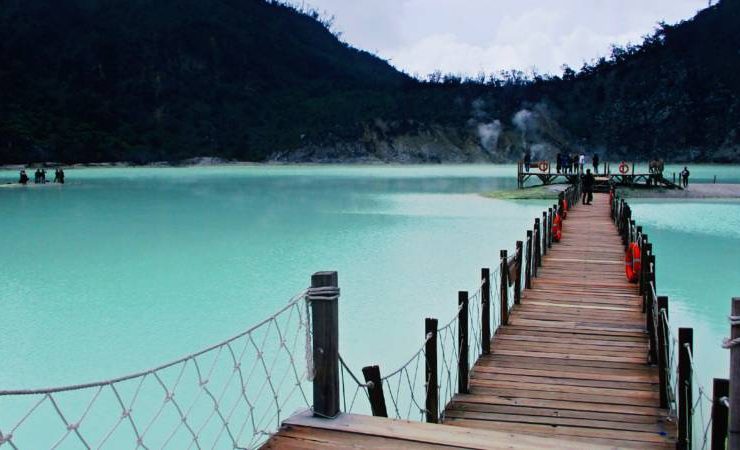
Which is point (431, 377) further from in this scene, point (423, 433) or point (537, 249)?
point (537, 249)

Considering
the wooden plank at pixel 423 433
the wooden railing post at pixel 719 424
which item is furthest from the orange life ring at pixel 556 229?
the wooden plank at pixel 423 433

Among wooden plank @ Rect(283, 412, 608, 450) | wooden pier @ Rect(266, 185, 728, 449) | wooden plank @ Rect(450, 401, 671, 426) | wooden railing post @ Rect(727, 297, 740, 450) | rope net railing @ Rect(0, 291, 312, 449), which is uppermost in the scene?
wooden railing post @ Rect(727, 297, 740, 450)

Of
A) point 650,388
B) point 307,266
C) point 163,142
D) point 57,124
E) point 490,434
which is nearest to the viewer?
point 490,434

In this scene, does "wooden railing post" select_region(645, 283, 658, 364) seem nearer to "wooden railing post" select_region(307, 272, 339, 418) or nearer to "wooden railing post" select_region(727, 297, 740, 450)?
"wooden railing post" select_region(727, 297, 740, 450)

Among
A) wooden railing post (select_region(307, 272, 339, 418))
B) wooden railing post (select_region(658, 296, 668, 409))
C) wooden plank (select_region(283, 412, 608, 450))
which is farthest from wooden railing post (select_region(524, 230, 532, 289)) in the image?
wooden railing post (select_region(307, 272, 339, 418))

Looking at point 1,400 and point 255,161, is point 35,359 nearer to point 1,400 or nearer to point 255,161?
point 1,400

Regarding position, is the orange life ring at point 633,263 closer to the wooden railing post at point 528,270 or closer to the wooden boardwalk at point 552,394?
the wooden boardwalk at point 552,394

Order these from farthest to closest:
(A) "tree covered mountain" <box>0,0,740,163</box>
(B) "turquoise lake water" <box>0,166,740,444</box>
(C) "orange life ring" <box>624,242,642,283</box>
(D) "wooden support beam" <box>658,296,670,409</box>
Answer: (A) "tree covered mountain" <box>0,0,740,163</box> < (B) "turquoise lake water" <box>0,166,740,444</box> < (C) "orange life ring" <box>624,242,642,283</box> < (D) "wooden support beam" <box>658,296,670,409</box>

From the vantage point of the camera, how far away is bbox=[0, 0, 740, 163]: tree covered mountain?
92.1 m

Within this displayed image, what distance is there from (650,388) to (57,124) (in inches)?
3651

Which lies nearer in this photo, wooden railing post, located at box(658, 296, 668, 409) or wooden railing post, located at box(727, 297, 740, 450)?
wooden railing post, located at box(727, 297, 740, 450)

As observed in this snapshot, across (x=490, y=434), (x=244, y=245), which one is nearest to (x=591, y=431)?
(x=490, y=434)

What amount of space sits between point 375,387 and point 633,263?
22.4 feet

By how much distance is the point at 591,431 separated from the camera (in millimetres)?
5207
